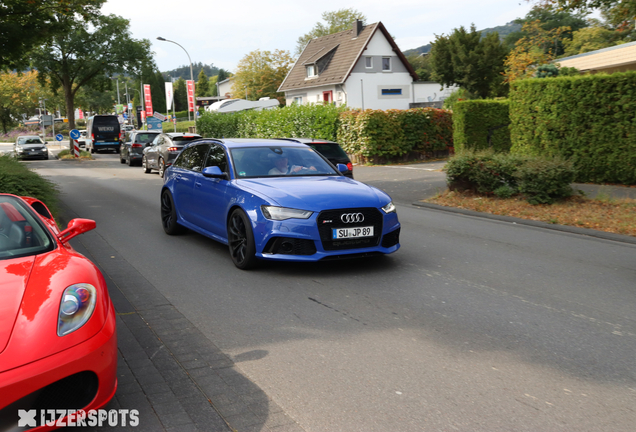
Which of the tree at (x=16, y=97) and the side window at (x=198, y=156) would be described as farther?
the tree at (x=16, y=97)

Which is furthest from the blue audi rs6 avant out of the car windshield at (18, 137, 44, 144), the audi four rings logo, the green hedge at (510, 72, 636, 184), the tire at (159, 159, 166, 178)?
the car windshield at (18, 137, 44, 144)

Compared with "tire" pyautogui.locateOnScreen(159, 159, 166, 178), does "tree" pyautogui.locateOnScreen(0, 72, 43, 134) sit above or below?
above

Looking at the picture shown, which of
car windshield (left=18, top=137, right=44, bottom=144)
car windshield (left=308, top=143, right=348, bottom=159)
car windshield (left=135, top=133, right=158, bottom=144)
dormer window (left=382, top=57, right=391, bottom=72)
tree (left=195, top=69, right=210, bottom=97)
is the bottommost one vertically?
car windshield (left=308, top=143, right=348, bottom=159)

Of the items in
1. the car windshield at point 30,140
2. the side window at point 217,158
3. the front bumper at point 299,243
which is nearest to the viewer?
the front bumper at point 299,243

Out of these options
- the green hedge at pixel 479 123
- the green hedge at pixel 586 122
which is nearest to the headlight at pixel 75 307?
the green hedge at pixel 586 122

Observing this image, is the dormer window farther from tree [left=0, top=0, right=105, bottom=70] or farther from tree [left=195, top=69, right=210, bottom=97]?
tree [left=195, top=69, right=210, bottom=97]

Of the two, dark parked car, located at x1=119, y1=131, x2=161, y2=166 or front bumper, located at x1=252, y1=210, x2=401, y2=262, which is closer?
front bumper, located at x1=252, y1=210, x2=401, y2=262

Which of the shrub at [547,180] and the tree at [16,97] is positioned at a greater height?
the tree at [16,97]

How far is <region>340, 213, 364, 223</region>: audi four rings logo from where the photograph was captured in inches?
267

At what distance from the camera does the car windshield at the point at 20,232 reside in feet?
13.5

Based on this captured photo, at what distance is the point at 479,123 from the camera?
2064 cm

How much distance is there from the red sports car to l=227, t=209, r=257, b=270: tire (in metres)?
3.10

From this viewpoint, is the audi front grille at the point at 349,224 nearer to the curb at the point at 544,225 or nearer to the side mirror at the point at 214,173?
the side mirror at the point at 214,173

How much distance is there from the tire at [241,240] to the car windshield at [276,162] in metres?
0.72
